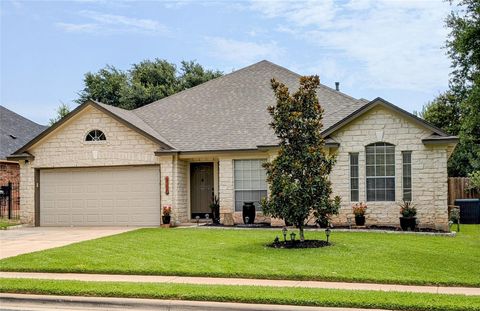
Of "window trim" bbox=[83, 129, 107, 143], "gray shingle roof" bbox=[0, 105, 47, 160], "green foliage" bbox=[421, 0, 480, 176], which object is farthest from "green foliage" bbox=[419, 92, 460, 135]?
"gray shingle roof" bbox=[0, 105, 47, 160]

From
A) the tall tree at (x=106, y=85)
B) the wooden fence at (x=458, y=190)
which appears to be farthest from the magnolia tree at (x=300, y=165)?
the tall tree at (x=106, y=85)

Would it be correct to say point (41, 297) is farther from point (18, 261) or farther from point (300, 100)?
point (300, 100)

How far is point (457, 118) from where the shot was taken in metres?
37.6

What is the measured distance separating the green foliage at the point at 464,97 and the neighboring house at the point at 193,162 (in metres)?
3.84

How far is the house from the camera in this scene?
29.9m

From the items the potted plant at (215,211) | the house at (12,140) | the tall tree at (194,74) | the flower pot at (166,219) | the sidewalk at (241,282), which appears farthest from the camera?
the tall tree at (194,74)

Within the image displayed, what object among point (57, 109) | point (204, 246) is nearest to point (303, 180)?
point (204, 246)

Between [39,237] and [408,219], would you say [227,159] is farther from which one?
[39,237]

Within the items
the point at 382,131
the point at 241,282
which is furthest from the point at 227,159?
the point at 241,282

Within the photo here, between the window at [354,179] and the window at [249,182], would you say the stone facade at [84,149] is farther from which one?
the window at [354,179]

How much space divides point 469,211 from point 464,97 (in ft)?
23.1

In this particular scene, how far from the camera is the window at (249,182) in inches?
863

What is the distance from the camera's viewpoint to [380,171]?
19797 mm

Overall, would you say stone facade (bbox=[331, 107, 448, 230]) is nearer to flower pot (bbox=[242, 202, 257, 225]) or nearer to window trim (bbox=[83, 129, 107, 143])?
flower pot (bbox=[242, 202, 257, 225])
